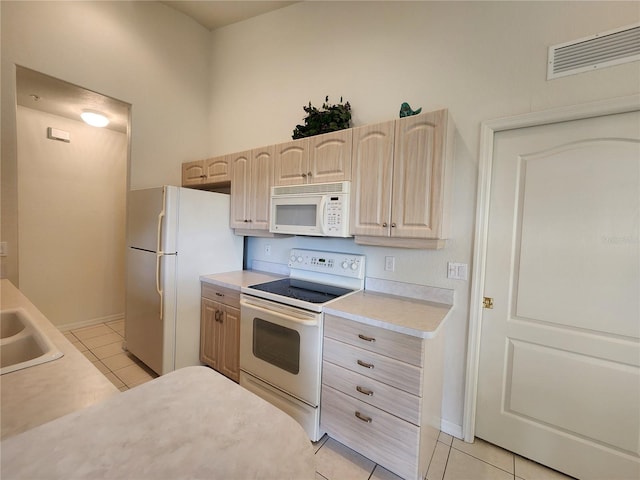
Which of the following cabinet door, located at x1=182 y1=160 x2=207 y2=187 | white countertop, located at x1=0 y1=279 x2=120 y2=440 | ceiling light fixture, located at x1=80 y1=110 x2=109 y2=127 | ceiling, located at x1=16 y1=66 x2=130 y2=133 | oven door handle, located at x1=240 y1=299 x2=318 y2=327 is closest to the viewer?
white countertop, located at x1=0 y1=279 x2=120 y2=440

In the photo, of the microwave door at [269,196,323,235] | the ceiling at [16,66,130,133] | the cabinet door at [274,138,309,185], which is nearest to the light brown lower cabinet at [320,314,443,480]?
the microwave door at [269,196,323,235]

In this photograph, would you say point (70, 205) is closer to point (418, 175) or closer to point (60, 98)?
point (60, 98)

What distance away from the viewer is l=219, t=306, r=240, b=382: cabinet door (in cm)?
223

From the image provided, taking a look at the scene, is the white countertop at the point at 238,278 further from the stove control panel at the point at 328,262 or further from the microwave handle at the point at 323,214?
the microwave handle at the point at 323,214

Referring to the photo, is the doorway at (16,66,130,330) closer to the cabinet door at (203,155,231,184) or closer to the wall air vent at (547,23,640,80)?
the cabinet door at (203,155,231,184)

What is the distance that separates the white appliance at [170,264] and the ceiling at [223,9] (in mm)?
2004

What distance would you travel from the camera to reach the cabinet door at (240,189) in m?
2.54

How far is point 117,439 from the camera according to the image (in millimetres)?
590

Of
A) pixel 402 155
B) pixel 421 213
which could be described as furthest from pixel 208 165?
pixel 421 213

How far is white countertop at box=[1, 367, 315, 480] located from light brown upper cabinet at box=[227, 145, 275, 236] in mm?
1789

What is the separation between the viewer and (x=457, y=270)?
1856 millimetres

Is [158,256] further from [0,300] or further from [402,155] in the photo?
[402,155]

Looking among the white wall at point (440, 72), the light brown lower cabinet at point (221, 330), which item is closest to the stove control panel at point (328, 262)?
the white wall at point (440, 72)

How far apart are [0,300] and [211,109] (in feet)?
8.92
